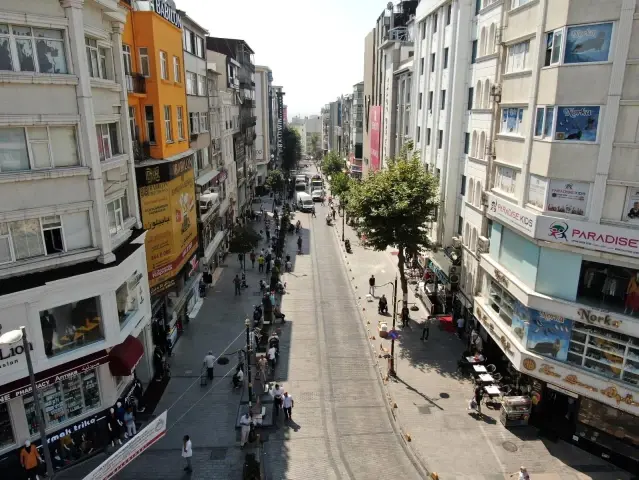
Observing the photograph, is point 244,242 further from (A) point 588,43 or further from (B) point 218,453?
(A) point 588,43

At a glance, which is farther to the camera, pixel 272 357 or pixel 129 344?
pixel 272 357

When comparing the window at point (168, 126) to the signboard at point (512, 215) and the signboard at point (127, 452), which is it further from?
the signboard at point (512, 215)

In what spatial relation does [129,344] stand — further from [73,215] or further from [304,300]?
[304,300]

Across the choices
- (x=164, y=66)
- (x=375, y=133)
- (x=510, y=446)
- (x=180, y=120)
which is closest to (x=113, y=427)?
(x=510, y=446)

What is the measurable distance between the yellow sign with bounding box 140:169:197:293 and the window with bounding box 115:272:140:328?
2.44m

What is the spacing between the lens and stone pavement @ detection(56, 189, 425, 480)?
1792 cm

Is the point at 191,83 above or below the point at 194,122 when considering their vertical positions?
above

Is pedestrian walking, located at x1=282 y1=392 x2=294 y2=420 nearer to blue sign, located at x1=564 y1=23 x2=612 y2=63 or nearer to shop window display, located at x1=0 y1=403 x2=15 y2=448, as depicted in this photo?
shop window display, located at x1=0 y1=403 x2=15 y2=448

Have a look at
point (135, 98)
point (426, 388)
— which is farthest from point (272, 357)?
point (135, 98)

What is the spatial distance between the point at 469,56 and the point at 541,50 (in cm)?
1082

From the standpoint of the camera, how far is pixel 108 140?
18938 millimetres

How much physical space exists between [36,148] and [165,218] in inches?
358

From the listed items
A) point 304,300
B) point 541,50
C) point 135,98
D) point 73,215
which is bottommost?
point 304,300

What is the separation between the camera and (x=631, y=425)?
709 inches
